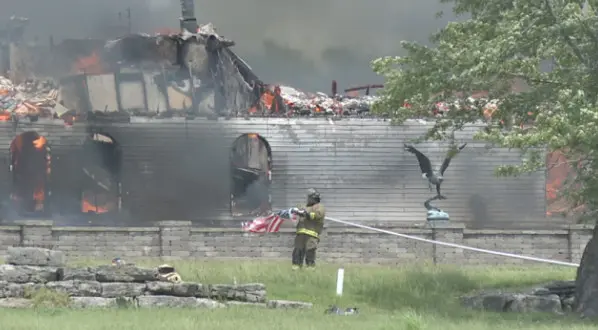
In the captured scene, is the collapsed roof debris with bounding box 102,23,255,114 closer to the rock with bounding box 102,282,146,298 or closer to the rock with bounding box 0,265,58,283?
the rock with bounding box 0,265,58,283

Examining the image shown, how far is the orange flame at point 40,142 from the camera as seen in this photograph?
107 ft

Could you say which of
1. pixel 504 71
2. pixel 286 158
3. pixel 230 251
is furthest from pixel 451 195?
pixel 504 71

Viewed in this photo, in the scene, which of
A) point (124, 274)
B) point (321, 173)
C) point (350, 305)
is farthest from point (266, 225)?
point (321, 173)

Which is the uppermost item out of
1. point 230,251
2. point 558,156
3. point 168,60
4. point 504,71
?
point 168,60

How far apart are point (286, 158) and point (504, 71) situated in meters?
20.2

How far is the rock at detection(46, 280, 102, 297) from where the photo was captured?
487 inches

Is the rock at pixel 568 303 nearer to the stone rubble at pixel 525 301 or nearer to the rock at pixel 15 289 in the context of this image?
the stone rubble at pixel 525 301

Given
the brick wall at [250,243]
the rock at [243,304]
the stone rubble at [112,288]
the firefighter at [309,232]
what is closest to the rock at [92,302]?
the stone rubble at [112,288]

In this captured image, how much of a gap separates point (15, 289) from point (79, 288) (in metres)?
0.84

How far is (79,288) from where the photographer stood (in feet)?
40.8

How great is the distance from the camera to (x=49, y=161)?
108 feet

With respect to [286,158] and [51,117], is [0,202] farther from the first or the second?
[286,158]

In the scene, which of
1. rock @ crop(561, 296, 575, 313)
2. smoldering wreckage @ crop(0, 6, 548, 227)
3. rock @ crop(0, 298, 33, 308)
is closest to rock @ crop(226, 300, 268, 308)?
rock @ crop(0, 298, 33, 308)

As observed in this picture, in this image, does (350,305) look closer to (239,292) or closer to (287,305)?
(287,305)
